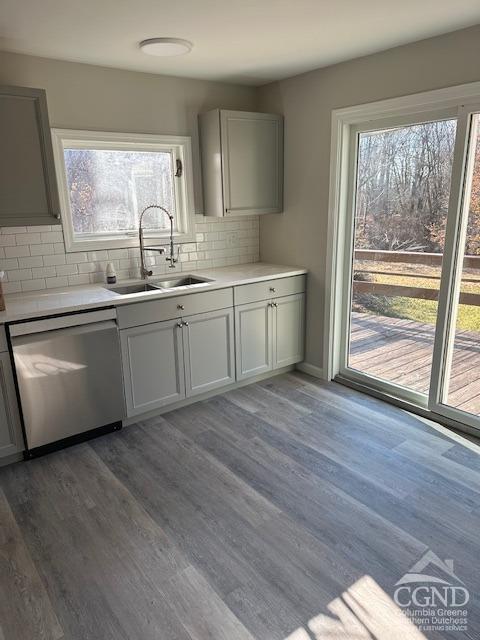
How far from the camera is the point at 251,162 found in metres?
3.80

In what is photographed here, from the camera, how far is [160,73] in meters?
3.49

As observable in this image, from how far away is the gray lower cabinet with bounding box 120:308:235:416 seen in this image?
314 centimetres

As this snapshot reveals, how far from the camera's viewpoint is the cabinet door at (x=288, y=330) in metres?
3.88

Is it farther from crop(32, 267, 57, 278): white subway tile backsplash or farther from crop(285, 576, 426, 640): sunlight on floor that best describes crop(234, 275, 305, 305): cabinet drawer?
crop(285, 576, 426, 640): sunlight on floor

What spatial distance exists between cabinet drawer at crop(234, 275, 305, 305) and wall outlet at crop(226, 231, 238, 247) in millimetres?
685

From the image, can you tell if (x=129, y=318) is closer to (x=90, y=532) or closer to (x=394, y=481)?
(x=90, y=532)

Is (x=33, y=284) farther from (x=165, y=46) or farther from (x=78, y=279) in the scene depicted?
(x=165, y=46)

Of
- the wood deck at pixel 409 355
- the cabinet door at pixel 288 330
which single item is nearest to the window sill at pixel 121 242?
the cabinet door at pixel 288 330

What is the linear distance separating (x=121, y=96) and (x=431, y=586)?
353cm

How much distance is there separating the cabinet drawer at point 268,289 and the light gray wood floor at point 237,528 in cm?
95

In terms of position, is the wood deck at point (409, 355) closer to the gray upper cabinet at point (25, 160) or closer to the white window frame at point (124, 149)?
the white window frame at point (124, 149)

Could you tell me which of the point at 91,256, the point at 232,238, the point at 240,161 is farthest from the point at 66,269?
the point at 240,161

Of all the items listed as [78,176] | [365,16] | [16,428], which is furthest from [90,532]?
[365,16]

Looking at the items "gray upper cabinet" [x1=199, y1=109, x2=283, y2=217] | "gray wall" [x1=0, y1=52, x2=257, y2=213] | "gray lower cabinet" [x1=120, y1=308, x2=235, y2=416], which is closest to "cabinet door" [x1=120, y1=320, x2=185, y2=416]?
"gray lower cabinet" [x1=120, y1=308, x2=235, y2=416]
